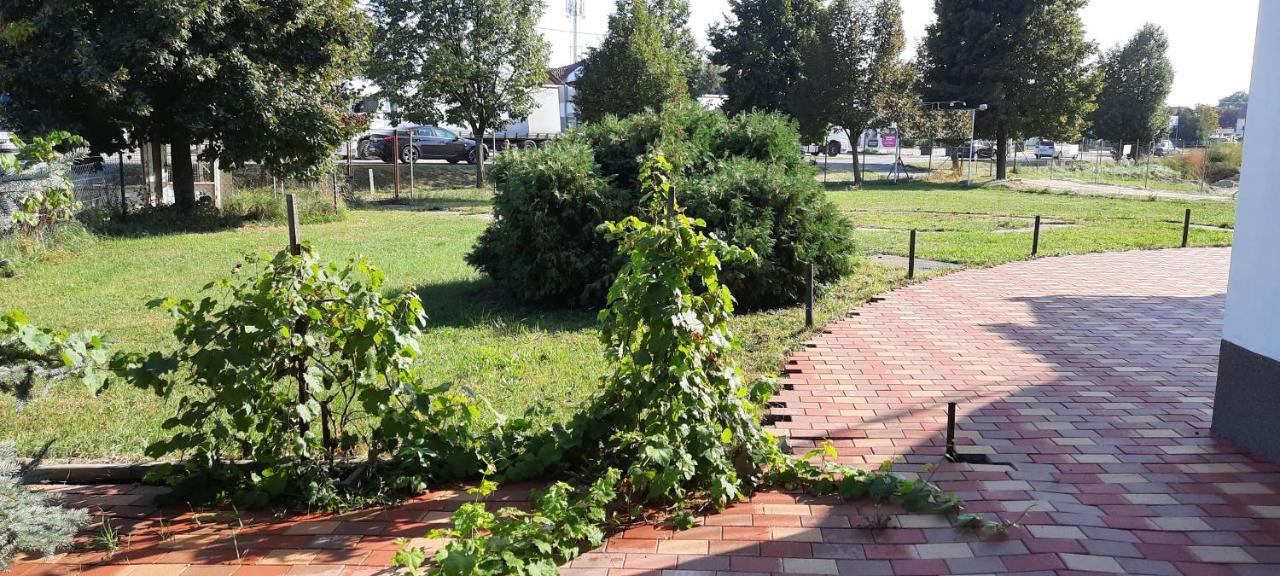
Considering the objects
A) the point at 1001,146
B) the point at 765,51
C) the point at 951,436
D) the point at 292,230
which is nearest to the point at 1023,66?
the point at 1001,146

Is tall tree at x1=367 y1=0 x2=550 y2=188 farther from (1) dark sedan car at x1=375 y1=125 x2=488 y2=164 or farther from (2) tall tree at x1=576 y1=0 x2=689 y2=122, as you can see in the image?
(1) dark sedan car at x1=375 y1=125 x2=488 y2=164

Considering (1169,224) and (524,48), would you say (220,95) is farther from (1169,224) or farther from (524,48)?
(1169,224)

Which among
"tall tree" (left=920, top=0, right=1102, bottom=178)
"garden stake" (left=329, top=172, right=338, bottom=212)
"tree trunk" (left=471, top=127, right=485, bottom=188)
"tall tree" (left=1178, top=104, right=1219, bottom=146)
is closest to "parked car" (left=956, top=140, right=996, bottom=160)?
"tall tree" (left=920, top=0, right=1102, bottom=178)

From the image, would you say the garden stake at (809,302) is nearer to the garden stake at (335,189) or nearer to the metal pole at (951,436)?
the metal pole at (951,436)

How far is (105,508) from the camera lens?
420cm

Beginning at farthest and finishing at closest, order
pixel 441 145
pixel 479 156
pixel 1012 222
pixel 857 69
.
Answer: pixel 441 145, pixel 857 69, pixel 479 156, pixel 1012 222

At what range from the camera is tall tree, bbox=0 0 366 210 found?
610 inches

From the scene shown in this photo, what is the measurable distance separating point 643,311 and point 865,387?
8.33ft

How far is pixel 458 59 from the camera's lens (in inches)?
1238

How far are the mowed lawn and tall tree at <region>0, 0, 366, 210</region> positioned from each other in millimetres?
2170

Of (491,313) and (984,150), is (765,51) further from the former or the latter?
(491,313)

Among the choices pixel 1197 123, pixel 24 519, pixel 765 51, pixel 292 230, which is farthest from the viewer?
pixel 1197 123

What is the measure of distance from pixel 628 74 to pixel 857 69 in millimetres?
9861

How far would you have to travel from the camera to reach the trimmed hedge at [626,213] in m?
9.02
